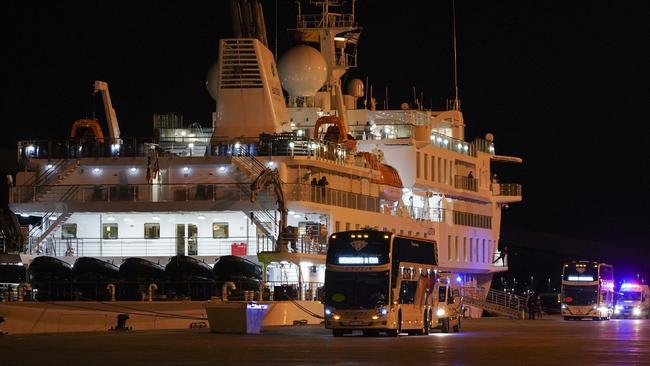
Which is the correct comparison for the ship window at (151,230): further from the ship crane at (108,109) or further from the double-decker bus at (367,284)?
the double-decker bus at (367,284)

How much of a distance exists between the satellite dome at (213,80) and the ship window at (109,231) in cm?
1284

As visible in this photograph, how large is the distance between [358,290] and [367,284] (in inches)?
13.1

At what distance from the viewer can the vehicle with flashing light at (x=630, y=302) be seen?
251 ft

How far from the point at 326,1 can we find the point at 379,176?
51.2 ft

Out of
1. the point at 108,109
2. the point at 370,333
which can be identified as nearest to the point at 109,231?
the point at 108,109

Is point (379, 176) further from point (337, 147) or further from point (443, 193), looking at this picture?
point (443, 193)

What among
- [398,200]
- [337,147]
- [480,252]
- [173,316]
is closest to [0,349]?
[173,316]

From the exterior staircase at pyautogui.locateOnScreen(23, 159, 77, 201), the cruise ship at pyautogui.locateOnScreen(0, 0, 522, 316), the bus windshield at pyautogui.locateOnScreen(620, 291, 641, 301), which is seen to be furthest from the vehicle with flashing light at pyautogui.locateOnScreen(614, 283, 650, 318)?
the exterior staircase at pyautogui.locateOnScreen(23, 159, 77, 201)

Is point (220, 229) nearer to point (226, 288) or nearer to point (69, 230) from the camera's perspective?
point (69, 230)

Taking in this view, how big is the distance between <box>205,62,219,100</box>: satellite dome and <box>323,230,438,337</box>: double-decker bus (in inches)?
1201

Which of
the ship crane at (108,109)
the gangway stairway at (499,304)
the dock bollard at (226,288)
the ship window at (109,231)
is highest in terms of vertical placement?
the ship crane at (108,109)

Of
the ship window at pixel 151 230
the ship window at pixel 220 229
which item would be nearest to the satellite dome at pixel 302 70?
the ship window at pixel 220 229

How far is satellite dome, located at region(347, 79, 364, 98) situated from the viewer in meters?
78.9

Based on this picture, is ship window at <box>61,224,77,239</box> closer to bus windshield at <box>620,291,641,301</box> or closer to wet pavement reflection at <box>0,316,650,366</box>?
wet pavement reflection at <box>0,316,650,366</box>
